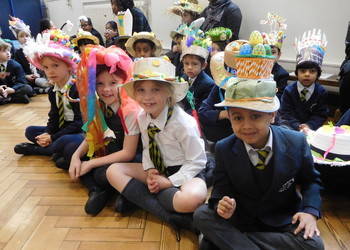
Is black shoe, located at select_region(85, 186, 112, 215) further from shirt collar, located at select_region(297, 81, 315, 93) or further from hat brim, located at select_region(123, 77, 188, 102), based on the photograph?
shirt collar, located at select_region(297, 81, 315, 93)

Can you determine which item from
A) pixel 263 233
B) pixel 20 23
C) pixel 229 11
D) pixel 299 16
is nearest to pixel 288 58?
pixel 299 16

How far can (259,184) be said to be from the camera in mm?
923

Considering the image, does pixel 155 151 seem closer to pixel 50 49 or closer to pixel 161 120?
pixel 161 120

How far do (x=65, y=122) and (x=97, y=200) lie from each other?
0.68 meters

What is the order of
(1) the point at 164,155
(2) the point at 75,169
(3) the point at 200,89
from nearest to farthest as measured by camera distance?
(1) the point at 164,155, (2) the point at 75,169, (3) the point at 200,89

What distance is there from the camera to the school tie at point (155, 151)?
1.21 meters

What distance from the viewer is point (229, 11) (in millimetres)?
2699

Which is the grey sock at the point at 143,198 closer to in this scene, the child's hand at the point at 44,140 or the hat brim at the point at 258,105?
the hat brim at the point at 258,105

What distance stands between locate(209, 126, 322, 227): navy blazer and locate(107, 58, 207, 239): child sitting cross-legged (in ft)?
0.58

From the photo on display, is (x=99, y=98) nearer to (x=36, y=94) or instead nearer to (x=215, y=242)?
(x=215, y=242)

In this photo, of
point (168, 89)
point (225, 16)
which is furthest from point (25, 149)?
point (225, 16)

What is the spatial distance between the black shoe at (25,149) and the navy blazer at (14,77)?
1570 millimetres

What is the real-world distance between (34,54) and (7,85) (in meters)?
1.96

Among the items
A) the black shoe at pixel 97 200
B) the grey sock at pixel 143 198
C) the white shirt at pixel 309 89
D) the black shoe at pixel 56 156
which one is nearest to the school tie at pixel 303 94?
the white shirt at pixel 309 89
